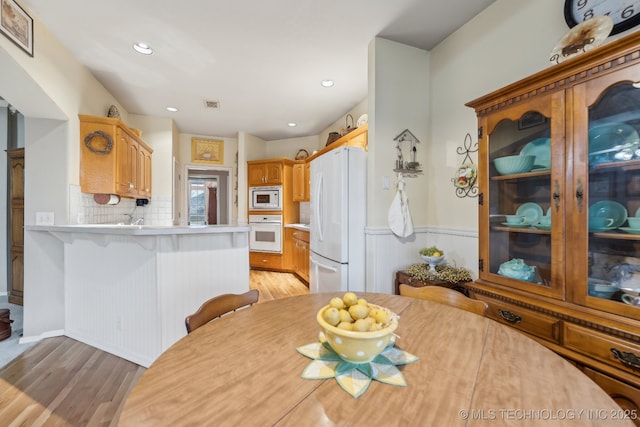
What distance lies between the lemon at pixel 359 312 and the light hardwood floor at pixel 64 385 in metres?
1.64

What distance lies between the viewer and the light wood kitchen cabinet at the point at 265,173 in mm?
5109

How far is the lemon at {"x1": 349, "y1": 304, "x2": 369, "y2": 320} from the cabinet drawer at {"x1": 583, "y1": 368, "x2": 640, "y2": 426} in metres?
1.04

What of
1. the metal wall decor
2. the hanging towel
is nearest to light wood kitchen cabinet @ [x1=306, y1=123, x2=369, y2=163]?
the hanging towel

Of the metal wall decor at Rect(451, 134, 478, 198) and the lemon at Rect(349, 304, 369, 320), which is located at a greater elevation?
the metal wall decor at Rect(451, 134, 478, 198)

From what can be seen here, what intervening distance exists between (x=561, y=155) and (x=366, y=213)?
1.44 m

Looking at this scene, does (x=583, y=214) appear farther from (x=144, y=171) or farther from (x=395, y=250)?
(x=144, y=171)

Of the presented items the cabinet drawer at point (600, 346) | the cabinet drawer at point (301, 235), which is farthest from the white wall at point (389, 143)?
the cabinet drawer at point (301, 235)

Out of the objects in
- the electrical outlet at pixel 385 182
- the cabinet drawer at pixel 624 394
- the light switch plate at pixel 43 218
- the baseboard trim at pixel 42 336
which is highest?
the electrical outlet at pixel 385 182

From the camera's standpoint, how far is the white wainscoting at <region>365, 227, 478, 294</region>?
2.35 metres

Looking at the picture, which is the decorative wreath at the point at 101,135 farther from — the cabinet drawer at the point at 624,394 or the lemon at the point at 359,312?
the cabinet drawer at the point at 624,394

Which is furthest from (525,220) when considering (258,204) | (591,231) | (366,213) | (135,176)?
(258,204)

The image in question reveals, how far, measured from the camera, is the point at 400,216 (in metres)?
2.41

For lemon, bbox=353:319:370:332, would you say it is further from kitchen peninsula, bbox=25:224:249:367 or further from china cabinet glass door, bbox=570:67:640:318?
kitchen peninsula, bbox=25:224:249:367

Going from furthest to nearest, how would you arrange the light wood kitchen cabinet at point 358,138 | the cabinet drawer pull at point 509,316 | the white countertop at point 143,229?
the light wood kitchen cabinet at point 358,138 → the white countertop at point 143,229 → the cabinet drawer pull at point 509,316
